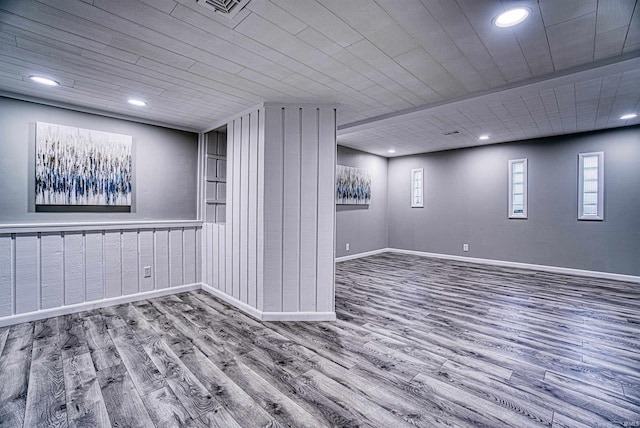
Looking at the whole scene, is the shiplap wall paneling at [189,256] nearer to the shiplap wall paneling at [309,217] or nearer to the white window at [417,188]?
the shiplap wall paneling at [309,217]

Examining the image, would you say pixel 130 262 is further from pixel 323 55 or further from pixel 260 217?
pixel 323 55

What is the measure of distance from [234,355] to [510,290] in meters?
3.95

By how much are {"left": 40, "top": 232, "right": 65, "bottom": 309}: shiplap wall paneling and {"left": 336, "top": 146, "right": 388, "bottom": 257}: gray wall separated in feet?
14.3

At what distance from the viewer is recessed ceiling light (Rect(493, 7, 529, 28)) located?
5.78 ft

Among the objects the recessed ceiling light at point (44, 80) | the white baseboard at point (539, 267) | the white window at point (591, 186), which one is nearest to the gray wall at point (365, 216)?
the white baseboard at point (539, 267)

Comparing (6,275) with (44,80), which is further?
(6,275)

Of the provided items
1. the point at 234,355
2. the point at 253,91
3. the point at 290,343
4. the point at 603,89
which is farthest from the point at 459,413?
the point at 603,89

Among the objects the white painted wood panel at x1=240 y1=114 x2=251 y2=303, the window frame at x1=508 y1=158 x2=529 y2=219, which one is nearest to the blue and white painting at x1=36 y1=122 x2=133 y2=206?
the white painted wood panel at x1=240 y1=114 x2=251 y2=303

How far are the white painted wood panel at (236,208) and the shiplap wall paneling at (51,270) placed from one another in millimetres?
1840

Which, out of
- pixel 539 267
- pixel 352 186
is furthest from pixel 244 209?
pixel 539 267

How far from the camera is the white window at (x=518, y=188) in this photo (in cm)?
566

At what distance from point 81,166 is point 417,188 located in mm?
6445

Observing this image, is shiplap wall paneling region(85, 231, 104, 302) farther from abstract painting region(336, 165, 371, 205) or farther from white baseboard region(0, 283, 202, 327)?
abstract painting region(336, 165, 371, 205)

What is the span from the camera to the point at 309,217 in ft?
10.4
